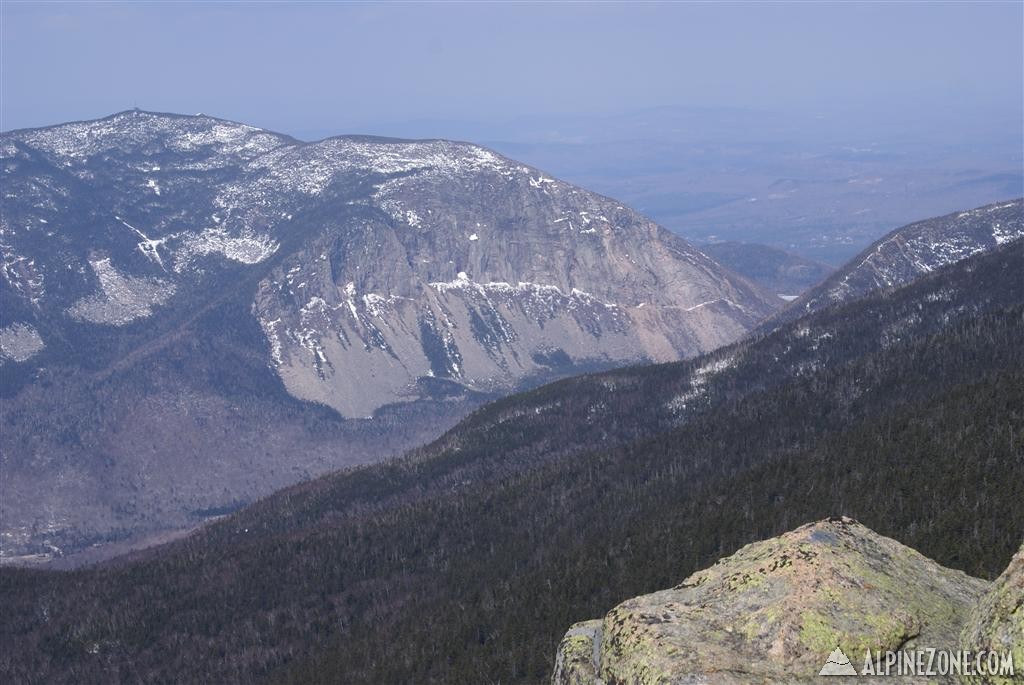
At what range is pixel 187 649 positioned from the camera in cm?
17200

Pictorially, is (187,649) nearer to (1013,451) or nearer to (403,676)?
(403,676)

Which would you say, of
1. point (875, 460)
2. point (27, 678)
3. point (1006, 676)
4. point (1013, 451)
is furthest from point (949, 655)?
point (27, 678)

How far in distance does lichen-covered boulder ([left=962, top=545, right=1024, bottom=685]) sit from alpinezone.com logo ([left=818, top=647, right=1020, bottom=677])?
311 millimetres

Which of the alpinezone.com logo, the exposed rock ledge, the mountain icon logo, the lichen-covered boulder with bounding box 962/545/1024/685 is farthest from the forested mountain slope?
Result: the lichen-covered boulder with bounding box 962/545/1024/685

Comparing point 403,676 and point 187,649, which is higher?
point 403,676

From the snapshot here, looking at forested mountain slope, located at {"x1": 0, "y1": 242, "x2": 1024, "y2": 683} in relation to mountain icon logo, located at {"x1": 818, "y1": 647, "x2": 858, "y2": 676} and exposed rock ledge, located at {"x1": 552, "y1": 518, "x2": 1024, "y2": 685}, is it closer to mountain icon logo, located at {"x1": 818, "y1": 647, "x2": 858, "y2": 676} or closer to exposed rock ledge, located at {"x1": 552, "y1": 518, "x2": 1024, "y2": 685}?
exposed rock ledge, located at {"x1": 552, "y1": 518, "x2": 1024, "y2": 685}

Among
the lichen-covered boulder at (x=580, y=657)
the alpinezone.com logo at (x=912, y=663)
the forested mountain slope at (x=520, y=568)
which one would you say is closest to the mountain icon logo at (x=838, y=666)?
the alpinezone.com logo at (x=912, y=663)

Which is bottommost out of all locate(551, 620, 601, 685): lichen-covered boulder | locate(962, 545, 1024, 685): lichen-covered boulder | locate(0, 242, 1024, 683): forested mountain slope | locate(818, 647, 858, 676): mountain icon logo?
locate(0, 242, 1024, 683): forested mountain slope

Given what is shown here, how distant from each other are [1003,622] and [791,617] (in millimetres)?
7919

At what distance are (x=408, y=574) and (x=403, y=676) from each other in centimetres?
5647

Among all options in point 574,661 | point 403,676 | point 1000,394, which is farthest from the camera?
point 1000,394

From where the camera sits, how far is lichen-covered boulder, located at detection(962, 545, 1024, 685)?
2962 centimetres

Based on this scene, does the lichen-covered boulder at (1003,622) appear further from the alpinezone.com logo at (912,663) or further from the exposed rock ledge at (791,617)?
the alpinezone.com logo at (912,663)

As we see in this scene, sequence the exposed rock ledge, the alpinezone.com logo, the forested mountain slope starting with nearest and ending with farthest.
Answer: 1. the alpinezone.com logo
2. the exposed rock ledge
3. the forested mountain slope
